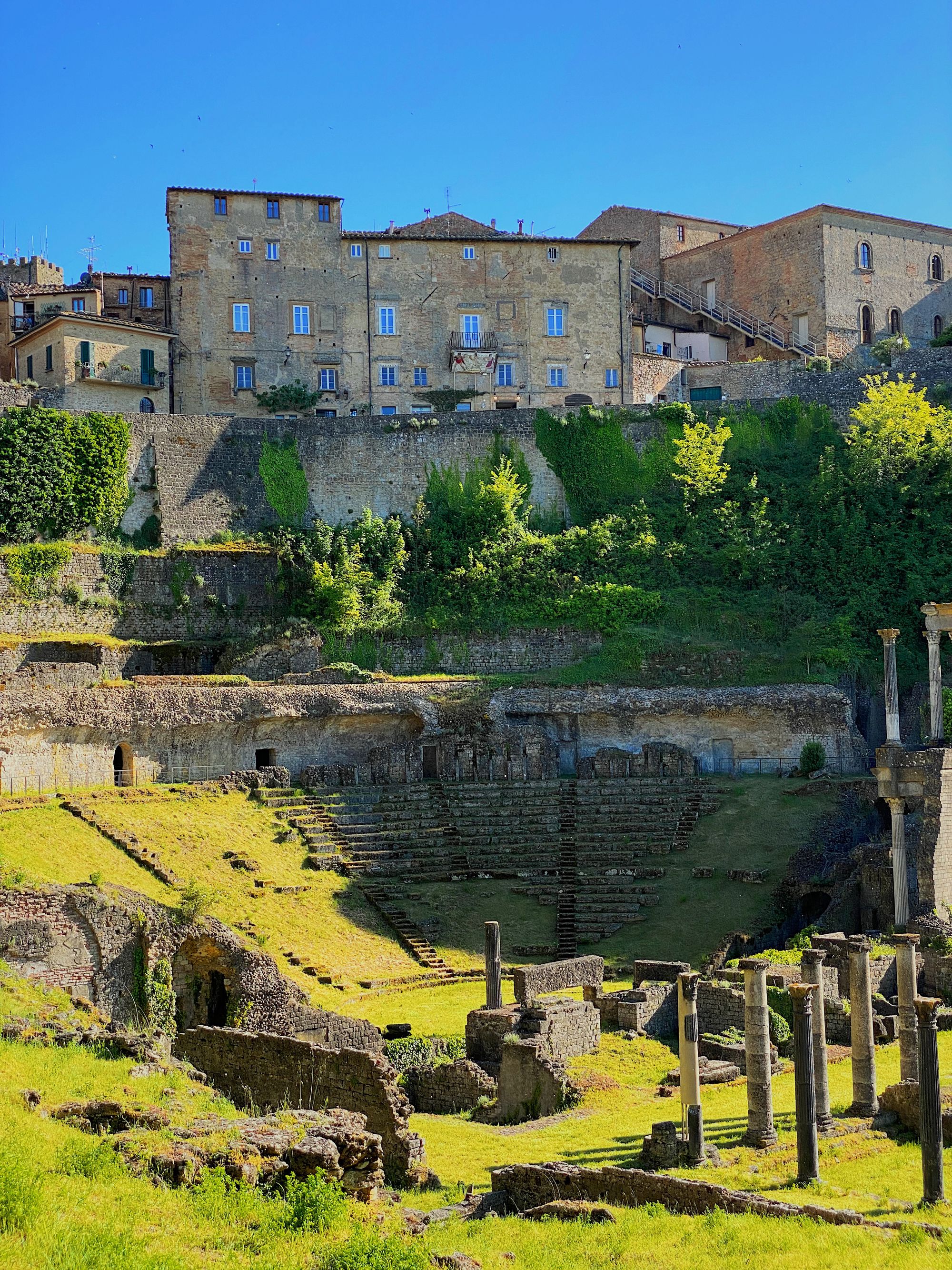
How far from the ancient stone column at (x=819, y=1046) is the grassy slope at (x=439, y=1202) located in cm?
61

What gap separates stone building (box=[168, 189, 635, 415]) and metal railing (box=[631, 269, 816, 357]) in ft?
24.6

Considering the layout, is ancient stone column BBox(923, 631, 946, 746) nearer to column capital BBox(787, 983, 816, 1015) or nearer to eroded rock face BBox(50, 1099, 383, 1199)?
column capital BBox(787, 983, 816, 1015)

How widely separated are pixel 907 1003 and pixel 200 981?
1398cm

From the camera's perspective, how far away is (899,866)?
108ft

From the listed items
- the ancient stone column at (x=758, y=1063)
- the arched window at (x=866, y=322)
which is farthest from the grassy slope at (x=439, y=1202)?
the arched window at (x=866, y=322)

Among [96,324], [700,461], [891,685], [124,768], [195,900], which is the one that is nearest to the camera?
[195,900]

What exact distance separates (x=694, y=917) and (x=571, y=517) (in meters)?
23.3

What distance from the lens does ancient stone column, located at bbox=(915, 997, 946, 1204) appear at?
16.7 meters

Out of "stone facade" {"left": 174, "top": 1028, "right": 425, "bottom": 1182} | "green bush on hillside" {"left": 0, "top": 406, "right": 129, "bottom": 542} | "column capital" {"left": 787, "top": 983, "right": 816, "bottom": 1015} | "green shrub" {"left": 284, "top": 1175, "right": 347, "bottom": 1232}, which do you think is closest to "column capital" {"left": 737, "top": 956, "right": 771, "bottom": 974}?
"column capital" {"left": 787, "top": 983, "right": 816, "bottom": 1015}

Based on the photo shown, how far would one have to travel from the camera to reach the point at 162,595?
51.0 m

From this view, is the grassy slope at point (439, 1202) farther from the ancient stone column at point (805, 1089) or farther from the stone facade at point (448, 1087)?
the stone facade at point (448, 1087)

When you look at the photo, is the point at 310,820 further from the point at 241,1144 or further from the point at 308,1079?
the point at 241,1144

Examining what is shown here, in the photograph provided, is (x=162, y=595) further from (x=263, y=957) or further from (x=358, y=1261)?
(x=358, y=1261)

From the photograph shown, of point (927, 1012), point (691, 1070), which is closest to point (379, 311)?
point (691, 1070)
